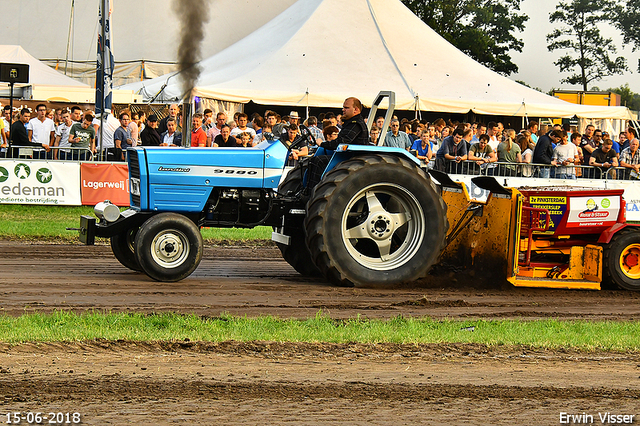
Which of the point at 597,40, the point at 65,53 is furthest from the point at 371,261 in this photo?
the point at 597,40

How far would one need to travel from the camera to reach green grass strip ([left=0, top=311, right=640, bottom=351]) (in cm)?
568

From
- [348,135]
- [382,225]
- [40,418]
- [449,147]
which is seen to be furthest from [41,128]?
[40,418]

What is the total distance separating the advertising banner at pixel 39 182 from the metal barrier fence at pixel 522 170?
6894 mm

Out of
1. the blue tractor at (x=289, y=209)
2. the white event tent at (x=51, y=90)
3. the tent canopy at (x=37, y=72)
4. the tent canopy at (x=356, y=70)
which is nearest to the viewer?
the blue tractor at (x=289, y=209)

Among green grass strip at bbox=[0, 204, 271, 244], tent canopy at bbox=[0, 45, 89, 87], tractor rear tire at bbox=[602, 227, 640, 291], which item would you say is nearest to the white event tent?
tent canopy at bbox=[0, 45, 89, 87]

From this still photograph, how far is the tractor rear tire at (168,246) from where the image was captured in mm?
7961

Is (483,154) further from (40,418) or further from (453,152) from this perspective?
(40,418)

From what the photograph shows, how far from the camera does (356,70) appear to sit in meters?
23.1

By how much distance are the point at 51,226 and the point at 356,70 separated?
12.0 m

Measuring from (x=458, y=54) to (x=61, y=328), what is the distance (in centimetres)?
2138

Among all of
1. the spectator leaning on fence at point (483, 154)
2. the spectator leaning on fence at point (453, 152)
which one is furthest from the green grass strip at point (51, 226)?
the spectator leaning on fence at point (483, 154)

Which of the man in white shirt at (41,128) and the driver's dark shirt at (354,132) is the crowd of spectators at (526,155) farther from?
the man in white shirt at (41,128)

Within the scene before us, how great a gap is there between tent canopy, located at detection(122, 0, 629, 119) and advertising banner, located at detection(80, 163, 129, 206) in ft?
20.0

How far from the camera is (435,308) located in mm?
7395
